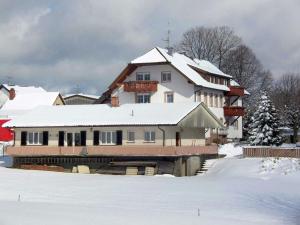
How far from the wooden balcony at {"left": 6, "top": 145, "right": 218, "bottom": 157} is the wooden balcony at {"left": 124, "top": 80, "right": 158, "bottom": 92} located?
13.3 meters

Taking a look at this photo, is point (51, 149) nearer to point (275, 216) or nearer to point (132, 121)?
point (132, 121)

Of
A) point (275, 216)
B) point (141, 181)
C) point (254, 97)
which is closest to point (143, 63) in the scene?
point (141, 181)

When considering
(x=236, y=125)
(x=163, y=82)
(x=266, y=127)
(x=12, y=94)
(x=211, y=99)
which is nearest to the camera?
(x=266, y=127)

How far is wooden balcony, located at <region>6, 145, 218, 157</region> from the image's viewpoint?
4697cm

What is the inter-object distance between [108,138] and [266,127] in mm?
16025

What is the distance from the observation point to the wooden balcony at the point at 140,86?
210ft

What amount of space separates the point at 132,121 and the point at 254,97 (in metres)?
45.2

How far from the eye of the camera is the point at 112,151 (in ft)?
159

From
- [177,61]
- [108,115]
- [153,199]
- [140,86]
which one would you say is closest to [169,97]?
[140,86]

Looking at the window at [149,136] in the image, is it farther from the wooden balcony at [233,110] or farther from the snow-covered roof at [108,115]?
the wooden balcony at [233,110]

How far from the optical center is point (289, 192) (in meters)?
33.5

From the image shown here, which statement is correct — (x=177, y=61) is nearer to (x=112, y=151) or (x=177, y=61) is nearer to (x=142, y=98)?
(x=142, y=98)

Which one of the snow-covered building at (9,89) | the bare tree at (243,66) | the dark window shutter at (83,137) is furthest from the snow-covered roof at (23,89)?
the dark window shutter at (83,137)

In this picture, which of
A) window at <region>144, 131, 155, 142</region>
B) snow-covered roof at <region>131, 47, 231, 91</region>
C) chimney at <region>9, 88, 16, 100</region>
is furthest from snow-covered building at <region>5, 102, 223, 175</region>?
chimney at <region>9, 88, 16, 100</region>
